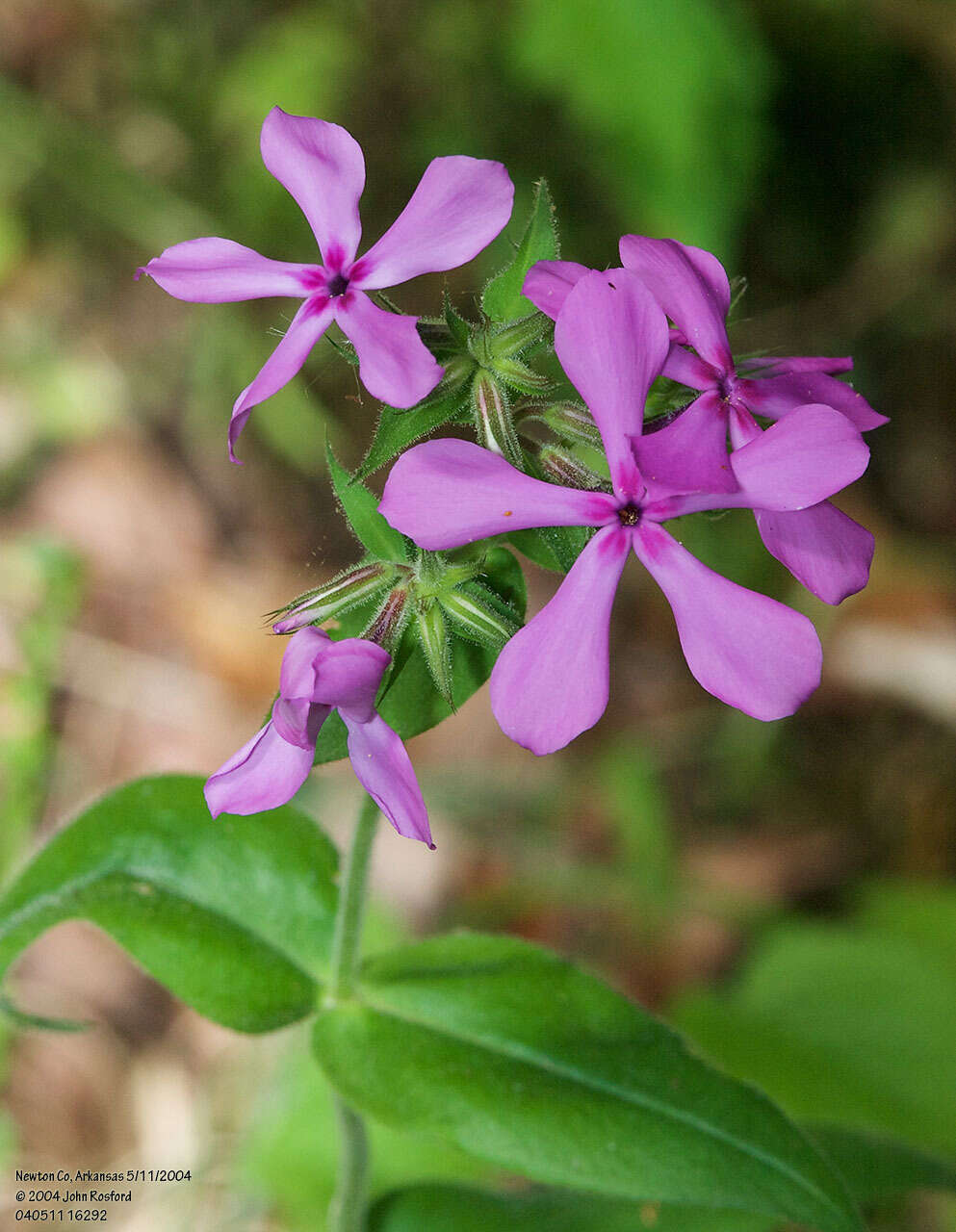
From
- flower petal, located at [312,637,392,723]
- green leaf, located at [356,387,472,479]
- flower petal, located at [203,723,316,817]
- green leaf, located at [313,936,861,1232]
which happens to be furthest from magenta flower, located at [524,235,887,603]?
green leaf, located at [313,936,861,1232]

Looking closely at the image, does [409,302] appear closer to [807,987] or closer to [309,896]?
[309,896]

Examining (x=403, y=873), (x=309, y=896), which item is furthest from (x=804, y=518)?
(x=403, y=873)

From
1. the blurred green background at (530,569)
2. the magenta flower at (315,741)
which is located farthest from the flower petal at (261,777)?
the blurred green background at (530,569)

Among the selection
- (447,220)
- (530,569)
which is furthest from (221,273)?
(530,569)

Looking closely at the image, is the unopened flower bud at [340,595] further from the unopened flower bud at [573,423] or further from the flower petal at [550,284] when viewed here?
the flower petal at [550,284]

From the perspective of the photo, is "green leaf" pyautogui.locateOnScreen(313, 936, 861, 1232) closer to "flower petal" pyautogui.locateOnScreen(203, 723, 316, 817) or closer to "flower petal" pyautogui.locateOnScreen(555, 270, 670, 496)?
"flower petal" pyautogui.locateOnScreen(203, 723, 316, 817)
